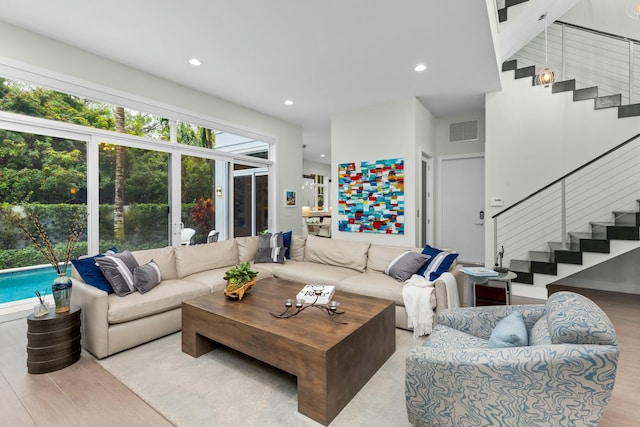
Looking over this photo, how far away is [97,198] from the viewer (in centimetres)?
373

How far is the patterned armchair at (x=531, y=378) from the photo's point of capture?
1249 millimetres

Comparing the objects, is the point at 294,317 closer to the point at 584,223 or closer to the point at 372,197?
the point at 372,197

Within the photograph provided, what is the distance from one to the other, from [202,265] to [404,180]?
3.33 meters

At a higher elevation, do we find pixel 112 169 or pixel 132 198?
pixel 112 169

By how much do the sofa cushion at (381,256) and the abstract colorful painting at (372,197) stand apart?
48.0 inches

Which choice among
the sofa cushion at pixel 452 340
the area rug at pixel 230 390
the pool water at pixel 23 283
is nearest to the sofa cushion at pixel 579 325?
the sofa cushion at pixel 452 340

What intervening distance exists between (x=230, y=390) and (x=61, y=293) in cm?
157

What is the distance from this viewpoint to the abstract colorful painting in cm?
498

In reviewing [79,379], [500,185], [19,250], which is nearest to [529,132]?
[500,185]

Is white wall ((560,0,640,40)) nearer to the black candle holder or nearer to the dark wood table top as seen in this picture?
the dark wood table top

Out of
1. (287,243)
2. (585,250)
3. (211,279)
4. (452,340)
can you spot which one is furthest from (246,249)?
(585,250)

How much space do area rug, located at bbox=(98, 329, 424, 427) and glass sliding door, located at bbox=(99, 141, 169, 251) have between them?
198 cm

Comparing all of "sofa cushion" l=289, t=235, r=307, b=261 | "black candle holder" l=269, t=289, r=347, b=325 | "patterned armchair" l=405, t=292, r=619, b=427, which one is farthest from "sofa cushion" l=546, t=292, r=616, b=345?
"sofa cushion" l=289, t=235, r=307, b=261

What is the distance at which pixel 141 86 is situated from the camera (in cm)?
405
